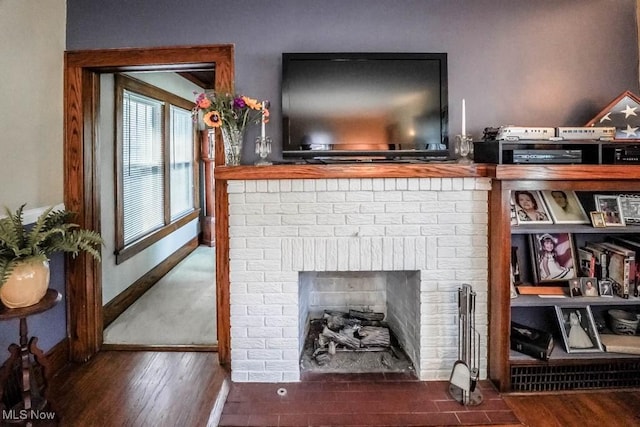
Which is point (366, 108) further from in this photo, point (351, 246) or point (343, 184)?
point (351, 246)

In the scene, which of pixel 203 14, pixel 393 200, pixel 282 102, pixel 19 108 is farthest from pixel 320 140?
pixel 19 108

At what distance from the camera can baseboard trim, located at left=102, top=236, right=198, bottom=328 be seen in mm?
3684

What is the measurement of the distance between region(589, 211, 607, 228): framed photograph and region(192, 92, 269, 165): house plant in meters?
1.95

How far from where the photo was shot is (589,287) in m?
2.69

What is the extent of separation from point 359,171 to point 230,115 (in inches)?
31.4

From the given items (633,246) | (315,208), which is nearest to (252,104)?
(315,208)

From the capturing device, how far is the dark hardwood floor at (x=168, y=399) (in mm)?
2328

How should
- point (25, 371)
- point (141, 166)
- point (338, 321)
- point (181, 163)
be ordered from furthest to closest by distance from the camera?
point (181, 163) < point (141, 166) < point (338, 321) < point (25, 371)

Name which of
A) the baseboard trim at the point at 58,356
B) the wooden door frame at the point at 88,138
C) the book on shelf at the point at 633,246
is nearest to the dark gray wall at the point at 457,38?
the wooden door frame at the point at 88,138

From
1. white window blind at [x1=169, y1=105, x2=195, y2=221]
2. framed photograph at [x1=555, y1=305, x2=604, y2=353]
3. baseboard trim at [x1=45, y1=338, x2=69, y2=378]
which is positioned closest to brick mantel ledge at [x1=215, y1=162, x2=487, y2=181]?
framed photograph at [x1=555, y1=305, x2=604, y2=353]

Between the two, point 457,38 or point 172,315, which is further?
point 172,315

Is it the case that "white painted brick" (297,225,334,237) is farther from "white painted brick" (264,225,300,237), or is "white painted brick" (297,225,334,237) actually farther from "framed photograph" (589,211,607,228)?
"framed photograph" (589,211,607,228)

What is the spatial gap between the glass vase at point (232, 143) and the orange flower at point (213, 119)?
0.07 m

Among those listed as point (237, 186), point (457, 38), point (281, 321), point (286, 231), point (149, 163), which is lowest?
point (281, 321)
